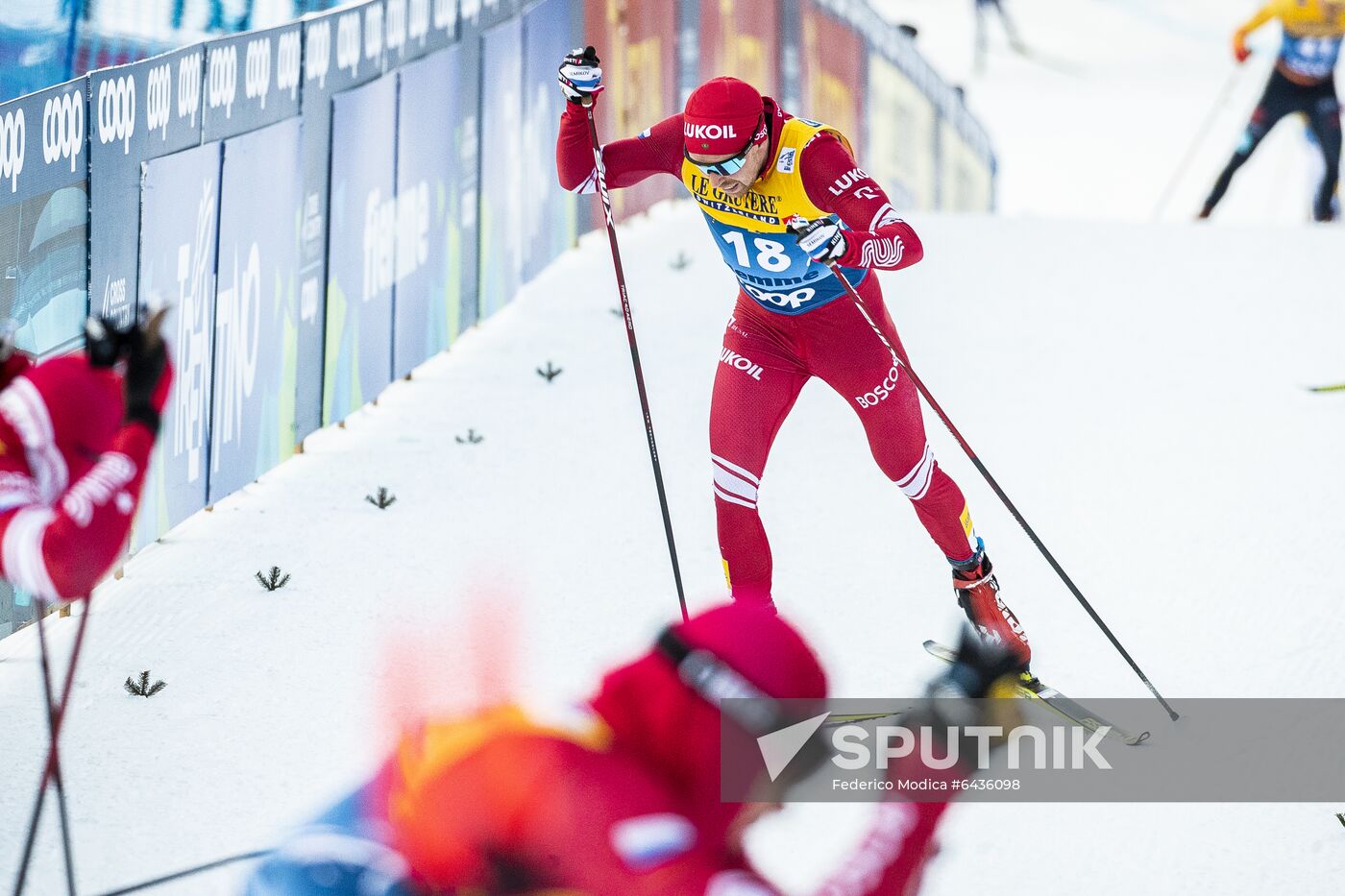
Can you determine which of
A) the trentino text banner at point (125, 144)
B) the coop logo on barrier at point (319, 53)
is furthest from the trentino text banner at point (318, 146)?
the trentino text banner at point (125, 144)

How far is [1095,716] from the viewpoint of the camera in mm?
4215

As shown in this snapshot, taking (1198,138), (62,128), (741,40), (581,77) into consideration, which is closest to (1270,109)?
(1198,138)

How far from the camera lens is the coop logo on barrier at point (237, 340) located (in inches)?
207

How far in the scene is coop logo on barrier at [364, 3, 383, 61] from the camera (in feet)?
20.1

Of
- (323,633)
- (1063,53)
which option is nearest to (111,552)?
(323,633)

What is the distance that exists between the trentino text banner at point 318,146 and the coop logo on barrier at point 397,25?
0.11 metres

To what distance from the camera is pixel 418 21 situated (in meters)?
6.61

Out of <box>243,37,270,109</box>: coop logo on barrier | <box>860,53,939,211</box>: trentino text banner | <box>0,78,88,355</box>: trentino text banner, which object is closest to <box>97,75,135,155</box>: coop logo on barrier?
<box>0,78,88,355</box>: trentino text banner

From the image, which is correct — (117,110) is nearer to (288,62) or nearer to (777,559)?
(288,62)

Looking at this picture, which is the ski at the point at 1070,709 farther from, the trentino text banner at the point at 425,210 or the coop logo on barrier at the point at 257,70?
the trentino text banner at the point at 425,210

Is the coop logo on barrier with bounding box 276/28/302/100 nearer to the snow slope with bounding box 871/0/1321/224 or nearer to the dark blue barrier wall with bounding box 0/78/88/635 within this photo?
the dark blue barrier wall with bounding box 0/78/88/635

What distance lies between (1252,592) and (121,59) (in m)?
4.28

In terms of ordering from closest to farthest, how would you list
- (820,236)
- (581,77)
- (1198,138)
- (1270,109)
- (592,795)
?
(592,795) → (820,236) → (581,77) → (1270,109) → (1198,138)

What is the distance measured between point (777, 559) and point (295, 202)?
96.2 inches
